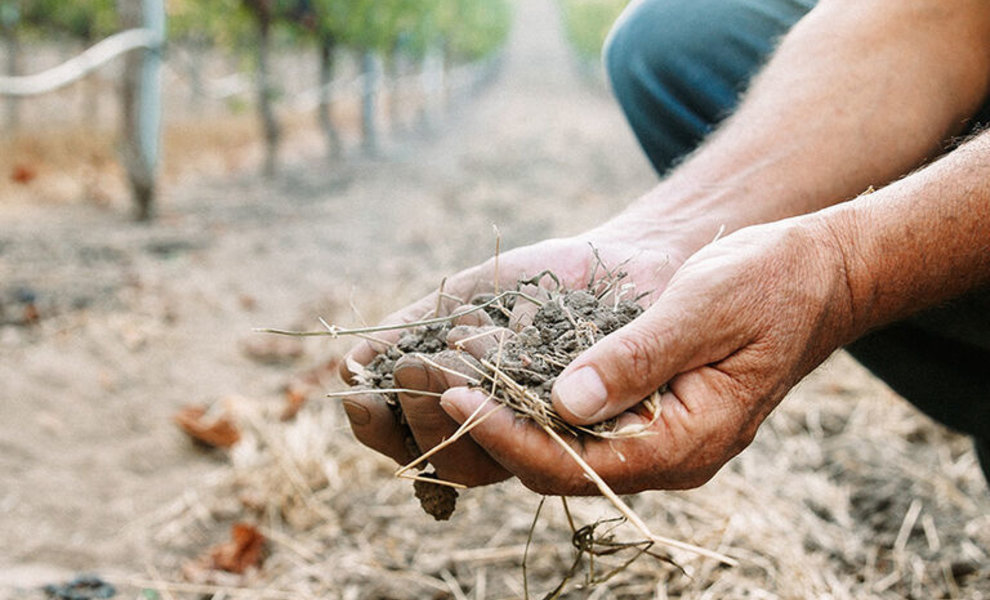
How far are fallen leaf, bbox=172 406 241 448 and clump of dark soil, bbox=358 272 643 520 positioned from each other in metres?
1.29

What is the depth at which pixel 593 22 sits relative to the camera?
86.6 feet

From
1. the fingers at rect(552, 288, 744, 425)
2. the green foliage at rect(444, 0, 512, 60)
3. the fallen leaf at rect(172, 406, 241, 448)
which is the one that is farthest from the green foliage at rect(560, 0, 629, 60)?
the fingers at rect(552, 288, 744, 425)

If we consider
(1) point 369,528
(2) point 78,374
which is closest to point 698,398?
(1) point 369,528

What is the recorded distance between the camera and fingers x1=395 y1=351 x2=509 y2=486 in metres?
1.12

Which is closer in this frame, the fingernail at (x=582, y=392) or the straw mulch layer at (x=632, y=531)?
the fingernail at (x=582, y=392)

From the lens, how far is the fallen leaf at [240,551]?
5.98ft

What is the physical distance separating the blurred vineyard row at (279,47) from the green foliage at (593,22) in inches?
166

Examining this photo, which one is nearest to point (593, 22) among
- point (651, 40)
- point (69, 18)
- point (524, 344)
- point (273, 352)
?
A: point (69, 18)

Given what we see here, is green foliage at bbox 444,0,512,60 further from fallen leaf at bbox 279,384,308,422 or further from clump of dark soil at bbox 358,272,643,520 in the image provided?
clump of dark soil at bbox 358,272,643,520

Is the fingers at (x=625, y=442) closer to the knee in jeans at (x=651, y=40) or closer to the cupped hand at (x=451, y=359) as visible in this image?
the cupped hand at (x=451, y=359)

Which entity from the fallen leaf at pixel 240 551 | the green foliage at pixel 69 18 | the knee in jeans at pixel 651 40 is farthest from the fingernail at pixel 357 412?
the green foliage at pixel 69 18

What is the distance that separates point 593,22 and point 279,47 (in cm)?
1505

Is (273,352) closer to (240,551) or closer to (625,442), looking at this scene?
(240,551)

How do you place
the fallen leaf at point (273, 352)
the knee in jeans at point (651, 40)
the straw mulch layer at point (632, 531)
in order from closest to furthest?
the straw mulch layer at point (632, 531), the knee in jeans at point (651, 40), the fallen leaf at point (273, 352)
